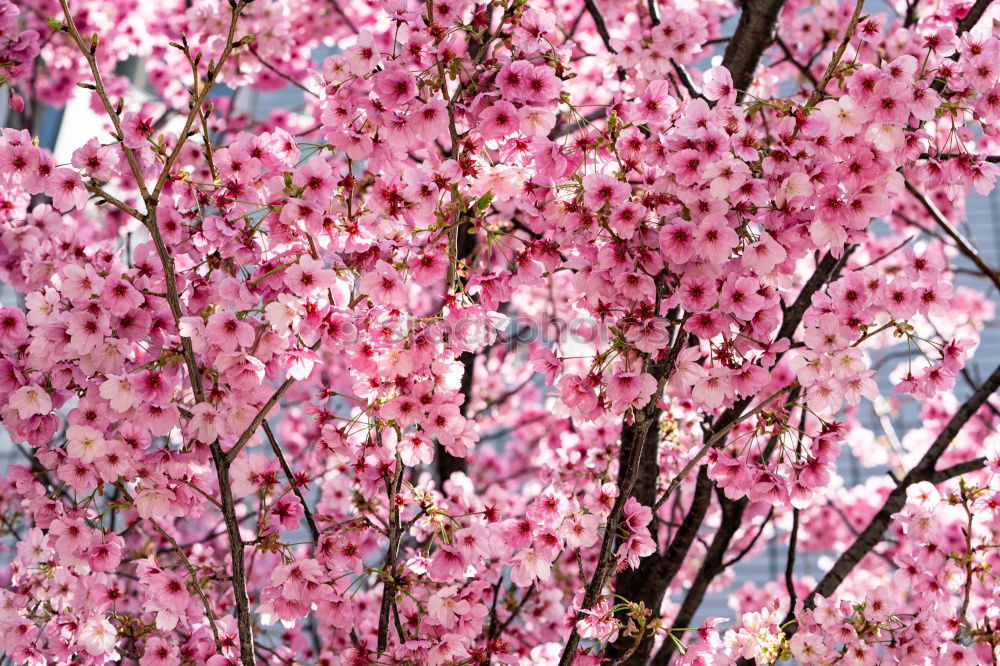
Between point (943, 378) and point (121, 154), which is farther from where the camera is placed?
point (121, 154)

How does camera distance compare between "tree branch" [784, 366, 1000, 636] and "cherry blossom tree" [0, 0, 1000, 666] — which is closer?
"cherry blossom tree" [0, 0, 1000, 666]

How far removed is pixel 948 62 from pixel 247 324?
5.26ft


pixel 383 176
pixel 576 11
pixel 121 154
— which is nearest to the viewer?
pixel 383 176

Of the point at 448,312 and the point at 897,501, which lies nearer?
the point at 448,312

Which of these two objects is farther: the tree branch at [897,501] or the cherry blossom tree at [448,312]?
the tree branch at [897,501]

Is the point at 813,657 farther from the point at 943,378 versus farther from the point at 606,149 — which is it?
the point at 606,149

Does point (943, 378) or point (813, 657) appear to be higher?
point (943, 378)

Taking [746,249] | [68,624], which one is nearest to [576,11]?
[746,249]

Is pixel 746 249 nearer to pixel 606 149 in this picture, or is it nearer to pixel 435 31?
pixel 606 149

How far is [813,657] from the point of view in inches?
91.9

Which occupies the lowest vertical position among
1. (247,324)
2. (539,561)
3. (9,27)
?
(539,561)

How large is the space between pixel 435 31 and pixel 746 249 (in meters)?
0.82

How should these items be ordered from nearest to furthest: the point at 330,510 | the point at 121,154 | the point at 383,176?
the point at 383,176, the point at 121,154, the point at 330,510

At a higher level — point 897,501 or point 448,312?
point 897,501
